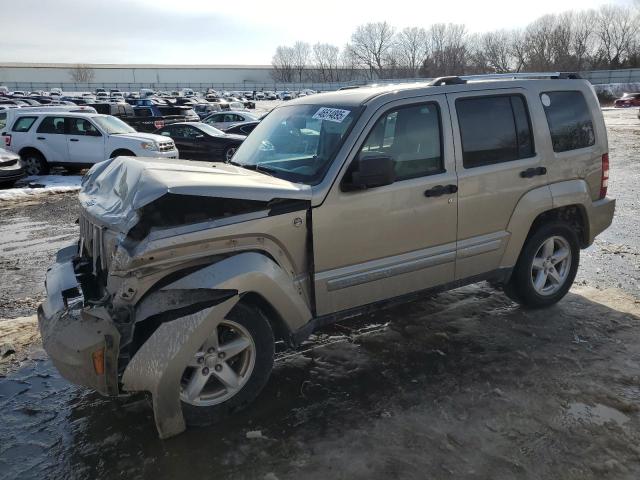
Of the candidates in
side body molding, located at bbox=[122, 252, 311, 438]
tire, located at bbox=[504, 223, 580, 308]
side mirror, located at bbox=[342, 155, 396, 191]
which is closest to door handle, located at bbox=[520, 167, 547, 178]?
tire, located at bbox=[504, 223, 580, 308]

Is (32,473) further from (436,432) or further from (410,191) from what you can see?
(410,191)

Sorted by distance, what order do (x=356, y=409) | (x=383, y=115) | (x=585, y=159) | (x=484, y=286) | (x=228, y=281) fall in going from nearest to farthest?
(x=228, y=281), (x=356, y=409), (x=383, y=115), (x=585, y=159), (x=484, y=286)

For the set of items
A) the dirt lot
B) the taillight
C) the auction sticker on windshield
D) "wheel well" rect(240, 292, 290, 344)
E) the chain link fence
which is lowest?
the dirt lot

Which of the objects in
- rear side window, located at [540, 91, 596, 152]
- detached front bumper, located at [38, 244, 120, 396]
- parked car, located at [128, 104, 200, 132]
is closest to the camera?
detached front bumper, located at [38, 244, 120, 396]

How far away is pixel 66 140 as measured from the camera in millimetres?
14422

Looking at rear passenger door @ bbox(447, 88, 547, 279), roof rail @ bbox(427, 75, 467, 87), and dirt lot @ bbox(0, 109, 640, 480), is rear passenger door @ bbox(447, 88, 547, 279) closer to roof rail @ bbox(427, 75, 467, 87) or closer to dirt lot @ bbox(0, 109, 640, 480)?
roof rail @ bbox(427, 75, 467, 87)

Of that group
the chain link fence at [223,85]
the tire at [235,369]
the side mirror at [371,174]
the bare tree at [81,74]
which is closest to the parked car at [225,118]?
the side mirror at [371,174]

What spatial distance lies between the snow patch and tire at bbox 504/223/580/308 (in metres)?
10.7

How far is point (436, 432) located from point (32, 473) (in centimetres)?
231

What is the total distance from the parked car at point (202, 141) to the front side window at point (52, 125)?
353 centimetres

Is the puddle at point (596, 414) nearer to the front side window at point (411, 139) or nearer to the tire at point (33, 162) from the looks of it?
the front side window at point (411, 139)

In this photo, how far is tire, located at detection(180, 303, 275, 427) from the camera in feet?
10.3

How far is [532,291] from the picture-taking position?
4789 mm

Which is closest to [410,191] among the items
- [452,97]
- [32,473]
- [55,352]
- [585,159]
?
[452,97]
